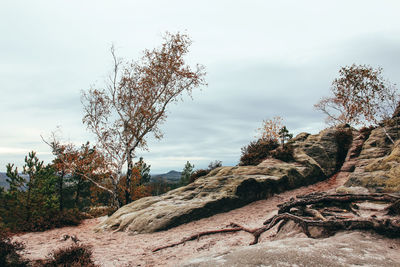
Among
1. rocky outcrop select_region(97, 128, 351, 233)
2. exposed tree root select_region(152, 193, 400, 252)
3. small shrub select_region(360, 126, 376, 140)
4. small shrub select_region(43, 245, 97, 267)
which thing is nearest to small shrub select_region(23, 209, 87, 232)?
rocky outcrop select_region(97, 128, 351, 233)

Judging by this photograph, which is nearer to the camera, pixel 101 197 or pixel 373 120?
pixel 373 120

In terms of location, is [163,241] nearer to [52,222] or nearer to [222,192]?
[222,192]

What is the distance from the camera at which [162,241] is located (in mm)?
9039

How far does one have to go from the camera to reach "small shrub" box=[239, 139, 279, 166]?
19664 millimetres

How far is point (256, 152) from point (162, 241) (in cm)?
1365

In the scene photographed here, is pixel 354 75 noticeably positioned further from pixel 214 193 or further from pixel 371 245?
pixel 371 245

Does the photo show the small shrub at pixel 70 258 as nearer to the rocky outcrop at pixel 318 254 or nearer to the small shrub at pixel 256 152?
the rocky outcrop at pixel 318 254

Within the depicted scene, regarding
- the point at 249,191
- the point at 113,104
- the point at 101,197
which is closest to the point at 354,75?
the point at 249,191

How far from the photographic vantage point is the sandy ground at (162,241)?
7171 mm

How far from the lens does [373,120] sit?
24.9 m

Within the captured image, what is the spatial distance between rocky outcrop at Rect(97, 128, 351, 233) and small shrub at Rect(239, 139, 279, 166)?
1782mm

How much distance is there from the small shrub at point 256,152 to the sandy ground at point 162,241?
5193 millimetres

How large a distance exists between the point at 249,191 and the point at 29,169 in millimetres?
19043

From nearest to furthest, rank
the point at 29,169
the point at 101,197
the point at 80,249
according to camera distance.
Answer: the point at 80,249 → the point at 29,169 → the point at 101,197
